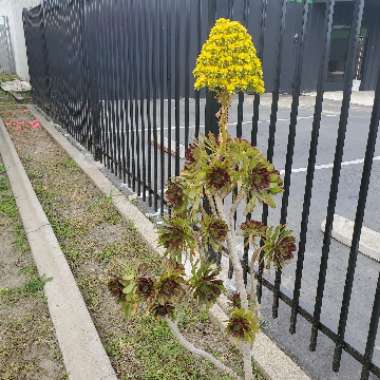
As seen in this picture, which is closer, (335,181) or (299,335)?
(335,181)

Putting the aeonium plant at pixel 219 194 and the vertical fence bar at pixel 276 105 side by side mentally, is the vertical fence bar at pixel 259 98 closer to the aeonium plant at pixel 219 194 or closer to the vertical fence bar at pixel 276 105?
the vertical fence bar at pixel 276 105

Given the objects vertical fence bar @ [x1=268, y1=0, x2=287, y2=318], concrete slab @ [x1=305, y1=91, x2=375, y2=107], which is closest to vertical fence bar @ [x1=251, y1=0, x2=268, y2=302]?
vertical fence bar @ [x1=268, y1=0, x2=287, y2=318]

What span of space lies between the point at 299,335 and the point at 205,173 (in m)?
1.62

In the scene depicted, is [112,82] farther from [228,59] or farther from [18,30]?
[18,30]

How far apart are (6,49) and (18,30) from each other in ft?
11.0

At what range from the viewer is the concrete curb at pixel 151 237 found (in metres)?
2.35

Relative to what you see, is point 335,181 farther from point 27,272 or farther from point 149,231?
point 27,272

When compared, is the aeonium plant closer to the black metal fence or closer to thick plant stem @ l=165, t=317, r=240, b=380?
thick plant stem @ l=165, t=317, r=240, b=380

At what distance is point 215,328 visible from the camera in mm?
2822

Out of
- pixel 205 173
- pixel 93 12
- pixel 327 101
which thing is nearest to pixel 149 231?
pixel 205 173

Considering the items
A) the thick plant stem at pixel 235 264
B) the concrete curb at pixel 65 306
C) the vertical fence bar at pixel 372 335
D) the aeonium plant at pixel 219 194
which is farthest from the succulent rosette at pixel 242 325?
the concrete curb at pixel 65 306

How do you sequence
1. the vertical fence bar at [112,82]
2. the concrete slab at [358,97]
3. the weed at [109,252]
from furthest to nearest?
the concrete slab at [358,97], the vertical fence bar at [112,82], the weed at [109,252]

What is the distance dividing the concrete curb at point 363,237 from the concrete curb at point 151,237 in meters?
1.57

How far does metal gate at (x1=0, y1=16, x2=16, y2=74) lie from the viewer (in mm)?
18984
